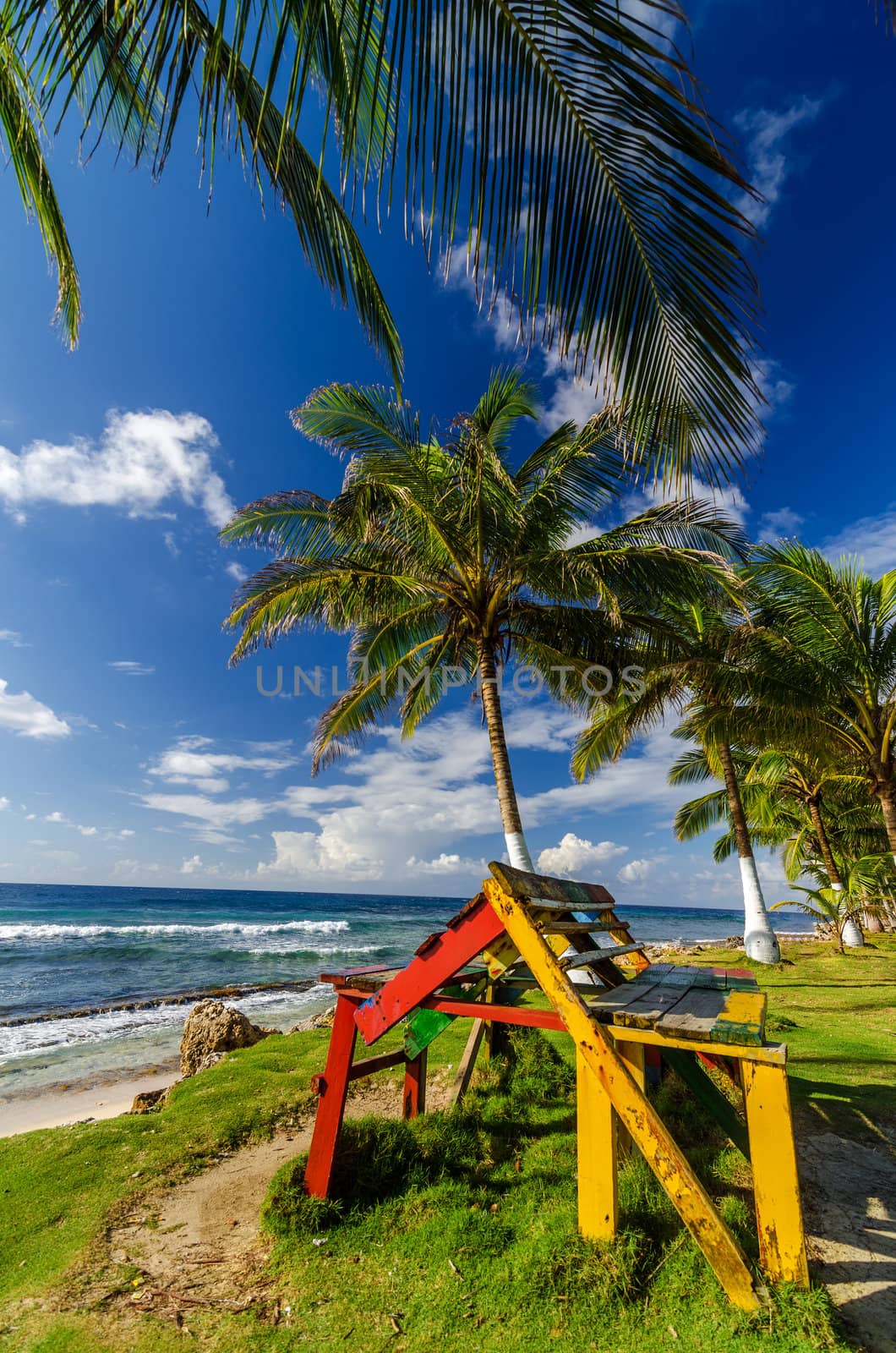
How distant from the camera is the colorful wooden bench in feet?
7.57

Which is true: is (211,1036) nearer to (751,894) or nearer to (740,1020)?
(740,1020)

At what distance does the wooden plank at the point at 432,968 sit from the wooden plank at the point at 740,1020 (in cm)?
102

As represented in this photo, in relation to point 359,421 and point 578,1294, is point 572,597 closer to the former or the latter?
point 359,421

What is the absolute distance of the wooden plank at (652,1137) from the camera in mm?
2260

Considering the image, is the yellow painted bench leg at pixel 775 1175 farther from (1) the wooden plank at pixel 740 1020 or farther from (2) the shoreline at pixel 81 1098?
(2) the shoreline at pixel 81 1098

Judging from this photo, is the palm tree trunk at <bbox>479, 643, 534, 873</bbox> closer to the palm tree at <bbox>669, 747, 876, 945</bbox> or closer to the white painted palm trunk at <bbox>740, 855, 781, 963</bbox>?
the white painted palm trunk at <bbox>740, 855, 781, 963</bbox>

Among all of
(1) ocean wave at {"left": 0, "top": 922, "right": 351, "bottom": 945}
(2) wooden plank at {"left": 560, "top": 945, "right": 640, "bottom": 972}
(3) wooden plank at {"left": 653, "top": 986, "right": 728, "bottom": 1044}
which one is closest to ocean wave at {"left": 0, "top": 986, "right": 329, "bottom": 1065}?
(2) wooden plank at {"left": 560, "top": 945, "right": 640, "bottom": 972}

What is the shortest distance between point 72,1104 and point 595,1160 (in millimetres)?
8226

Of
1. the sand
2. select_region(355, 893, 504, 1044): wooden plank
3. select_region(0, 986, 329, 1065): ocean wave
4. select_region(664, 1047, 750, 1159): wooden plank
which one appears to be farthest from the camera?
select_region(0, 986, 329, 1065): ocean wave

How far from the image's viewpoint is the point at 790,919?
305 ft

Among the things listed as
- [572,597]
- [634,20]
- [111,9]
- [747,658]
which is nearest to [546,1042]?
[572,597]

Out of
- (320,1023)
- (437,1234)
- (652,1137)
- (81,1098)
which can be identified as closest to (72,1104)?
(81,1098)

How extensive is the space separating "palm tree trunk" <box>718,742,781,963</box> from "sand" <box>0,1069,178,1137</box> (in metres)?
12.2

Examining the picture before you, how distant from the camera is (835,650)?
1134 cm
